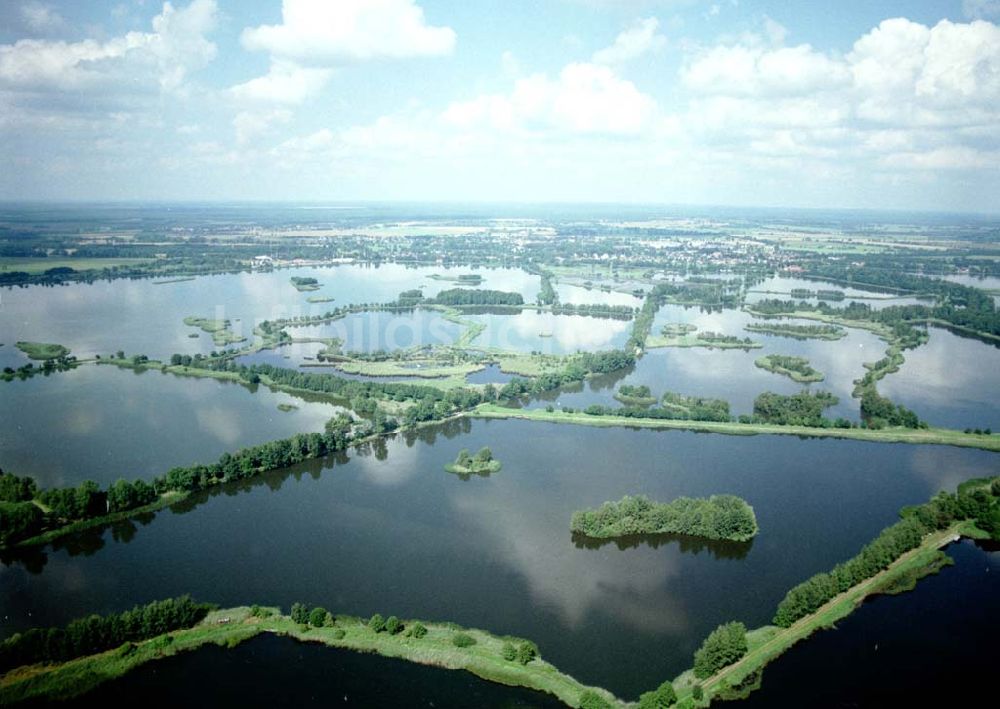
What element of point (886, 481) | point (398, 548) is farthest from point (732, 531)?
point (398, 548)

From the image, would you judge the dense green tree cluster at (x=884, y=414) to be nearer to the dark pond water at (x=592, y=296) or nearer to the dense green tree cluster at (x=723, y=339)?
the dense green tree cluster at (x=723, y=339)

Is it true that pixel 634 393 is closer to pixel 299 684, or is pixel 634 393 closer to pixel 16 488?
pixel 299 684

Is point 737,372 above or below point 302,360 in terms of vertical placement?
below

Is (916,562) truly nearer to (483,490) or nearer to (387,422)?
(483,490)

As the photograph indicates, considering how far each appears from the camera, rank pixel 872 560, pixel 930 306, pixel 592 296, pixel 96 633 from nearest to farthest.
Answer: pixel 96 633 < pixel 872 560 < pixel 930 306 < pixel 592 296

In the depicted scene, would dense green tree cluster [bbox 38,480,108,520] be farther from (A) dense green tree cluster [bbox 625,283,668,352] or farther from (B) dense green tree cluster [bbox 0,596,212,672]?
(A) dense green tree cluster [bbox 625,283,668,352]

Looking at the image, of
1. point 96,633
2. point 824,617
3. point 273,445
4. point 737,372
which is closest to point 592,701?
point 824,617

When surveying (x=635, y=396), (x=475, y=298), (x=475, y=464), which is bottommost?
(x=475, y=464)

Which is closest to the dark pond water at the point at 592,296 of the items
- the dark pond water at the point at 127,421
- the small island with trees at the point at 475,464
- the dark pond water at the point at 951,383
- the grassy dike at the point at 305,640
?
the dark pond water at the point at 951,383

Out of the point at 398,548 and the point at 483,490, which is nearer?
the point at 398,548
